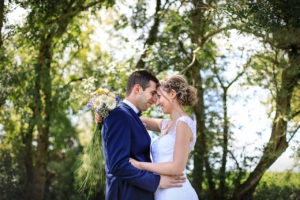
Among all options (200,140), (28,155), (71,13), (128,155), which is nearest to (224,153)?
(200,140)

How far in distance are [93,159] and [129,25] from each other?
6.31m

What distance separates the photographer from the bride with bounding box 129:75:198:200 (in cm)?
285

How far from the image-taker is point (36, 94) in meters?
8.35

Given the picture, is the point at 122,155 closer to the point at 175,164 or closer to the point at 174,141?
the point at 175,164

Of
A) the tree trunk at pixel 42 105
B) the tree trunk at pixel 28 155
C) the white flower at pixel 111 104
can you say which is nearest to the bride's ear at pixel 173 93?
the white flower at pixel 111 104

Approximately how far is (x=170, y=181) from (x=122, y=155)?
1.75 ft

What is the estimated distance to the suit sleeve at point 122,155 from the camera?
8.87 feet

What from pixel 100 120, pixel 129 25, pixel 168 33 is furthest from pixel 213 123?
pixel 100 120

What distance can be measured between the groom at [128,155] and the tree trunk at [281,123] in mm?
5245

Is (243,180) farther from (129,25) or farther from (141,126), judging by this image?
(141,126)

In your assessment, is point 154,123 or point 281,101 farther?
point 281,101

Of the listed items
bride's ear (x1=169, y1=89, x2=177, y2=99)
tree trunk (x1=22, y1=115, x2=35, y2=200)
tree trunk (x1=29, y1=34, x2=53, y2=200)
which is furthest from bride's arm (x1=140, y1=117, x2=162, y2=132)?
tree trunk (x1=22, y1=115, x2=35, y2=200)

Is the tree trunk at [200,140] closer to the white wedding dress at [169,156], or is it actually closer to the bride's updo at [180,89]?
the bride's updo at [180,89]

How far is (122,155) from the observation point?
2701 millimetres
